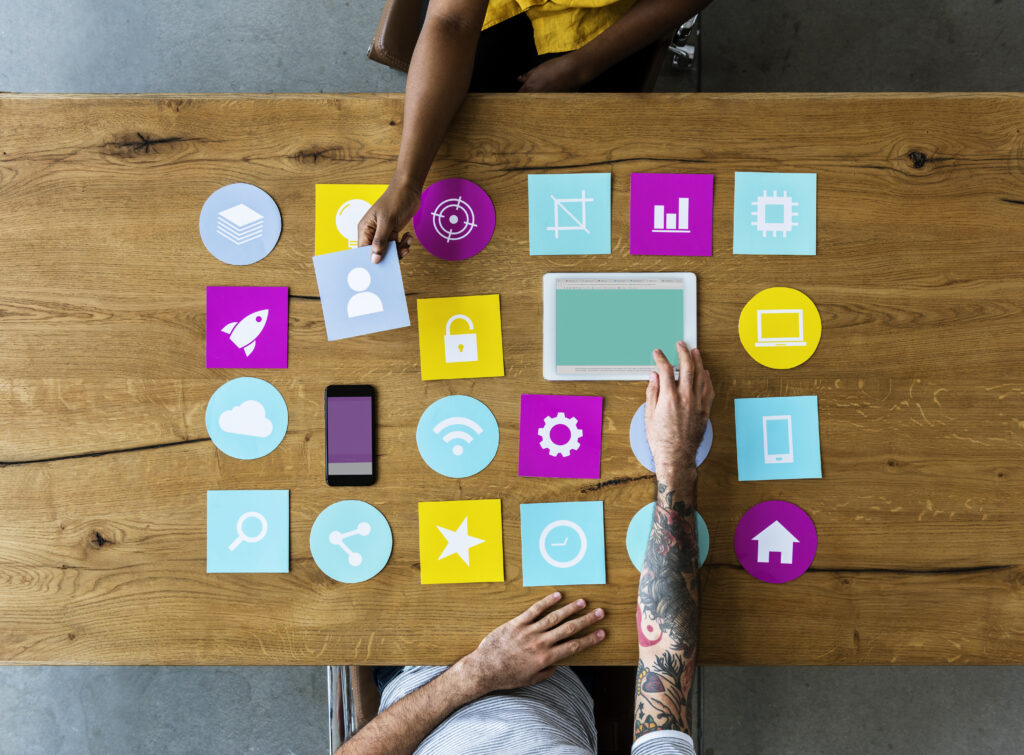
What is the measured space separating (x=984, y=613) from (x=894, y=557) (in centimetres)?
17

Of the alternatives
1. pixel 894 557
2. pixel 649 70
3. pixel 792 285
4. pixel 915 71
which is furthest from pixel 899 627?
pixel 915 71

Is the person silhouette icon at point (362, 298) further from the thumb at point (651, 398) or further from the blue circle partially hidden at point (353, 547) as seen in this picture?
the thumb at point (651, 398)

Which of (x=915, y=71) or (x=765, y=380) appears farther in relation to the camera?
(x=915, y=71)

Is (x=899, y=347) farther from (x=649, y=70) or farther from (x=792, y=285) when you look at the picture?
(x=649, y=70)

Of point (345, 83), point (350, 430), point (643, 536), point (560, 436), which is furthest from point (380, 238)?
point (345, 83)

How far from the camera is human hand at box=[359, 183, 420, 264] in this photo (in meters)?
0.98

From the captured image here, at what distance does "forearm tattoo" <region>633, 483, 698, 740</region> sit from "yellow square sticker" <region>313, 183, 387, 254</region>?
0.64 m

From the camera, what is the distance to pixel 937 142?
103 centimetres

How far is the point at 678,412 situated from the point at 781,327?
0.22m

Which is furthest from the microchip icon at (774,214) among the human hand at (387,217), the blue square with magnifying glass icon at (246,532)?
the blue square with magnifying glass icon at (246,532)

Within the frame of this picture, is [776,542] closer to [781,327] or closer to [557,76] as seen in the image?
[781,327]

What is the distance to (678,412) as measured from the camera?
0.99 metres

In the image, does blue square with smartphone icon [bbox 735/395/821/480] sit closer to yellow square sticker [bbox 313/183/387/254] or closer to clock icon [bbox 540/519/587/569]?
clock icon [bbox 540/519/587/569]

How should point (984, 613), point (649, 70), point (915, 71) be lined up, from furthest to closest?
1. point (915, 71)
2. point (649, 70)
3. point (984, 613)
